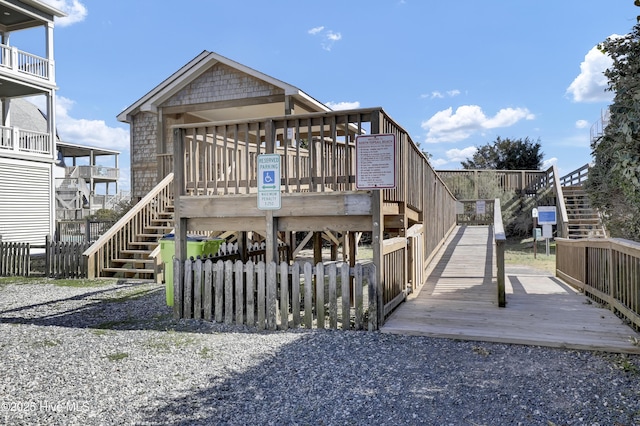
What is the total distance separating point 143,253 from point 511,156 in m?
35.8

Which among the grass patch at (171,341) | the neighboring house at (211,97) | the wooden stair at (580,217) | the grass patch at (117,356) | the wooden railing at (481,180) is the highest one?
the neighboring house at (211,97)

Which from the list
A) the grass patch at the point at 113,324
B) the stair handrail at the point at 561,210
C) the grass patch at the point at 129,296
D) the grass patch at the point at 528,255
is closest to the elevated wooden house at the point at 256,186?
the grass patch at the point at 113,324

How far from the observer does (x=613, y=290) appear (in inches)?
260

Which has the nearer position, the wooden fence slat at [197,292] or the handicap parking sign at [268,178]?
the handicap parking sign at [268,178]

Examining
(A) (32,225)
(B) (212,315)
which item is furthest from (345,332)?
(A) (32,225)

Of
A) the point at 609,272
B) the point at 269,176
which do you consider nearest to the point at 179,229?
the point at 269,176

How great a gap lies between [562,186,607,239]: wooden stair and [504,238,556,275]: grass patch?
1.36 m

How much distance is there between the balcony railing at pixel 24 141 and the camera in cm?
1964

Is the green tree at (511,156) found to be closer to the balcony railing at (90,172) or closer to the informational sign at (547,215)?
the informational sign at (547,215)

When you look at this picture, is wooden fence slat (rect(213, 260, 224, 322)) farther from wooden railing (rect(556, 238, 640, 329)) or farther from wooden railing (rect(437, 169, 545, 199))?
wooden railing (rect(437, 169, 545, 199))

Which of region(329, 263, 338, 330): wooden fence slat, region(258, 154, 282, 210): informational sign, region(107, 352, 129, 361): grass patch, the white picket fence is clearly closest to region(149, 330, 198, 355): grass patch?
region(107, 352, 129, 361): grass patch

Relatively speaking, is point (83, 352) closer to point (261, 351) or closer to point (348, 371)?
point (261, 351)

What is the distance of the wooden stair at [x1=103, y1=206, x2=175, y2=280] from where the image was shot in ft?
38.5

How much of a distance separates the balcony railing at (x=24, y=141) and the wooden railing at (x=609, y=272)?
20494 mm
